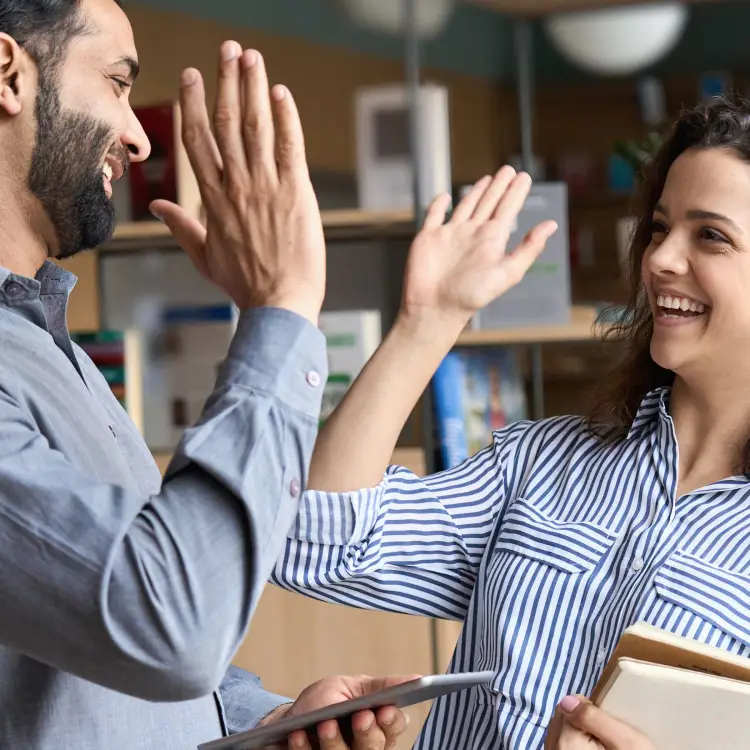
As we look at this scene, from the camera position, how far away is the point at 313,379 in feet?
3.15

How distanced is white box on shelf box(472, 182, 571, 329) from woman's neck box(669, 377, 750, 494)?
1433mm

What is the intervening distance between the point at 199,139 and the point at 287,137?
0.08m

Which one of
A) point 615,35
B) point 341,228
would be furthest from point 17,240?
point 615,35

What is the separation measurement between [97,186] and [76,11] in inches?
6.3

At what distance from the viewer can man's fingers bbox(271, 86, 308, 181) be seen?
37.2 inches

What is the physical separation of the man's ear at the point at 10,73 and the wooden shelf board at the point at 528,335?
1957mm

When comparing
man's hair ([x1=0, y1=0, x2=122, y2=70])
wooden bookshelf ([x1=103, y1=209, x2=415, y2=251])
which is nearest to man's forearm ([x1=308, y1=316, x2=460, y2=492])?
man's hair ([x1=0, y1=0, x2=122, y2=70])

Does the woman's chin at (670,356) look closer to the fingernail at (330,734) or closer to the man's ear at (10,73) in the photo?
the fingernail at (330,734)

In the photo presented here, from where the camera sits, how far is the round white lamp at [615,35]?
13.1 feet

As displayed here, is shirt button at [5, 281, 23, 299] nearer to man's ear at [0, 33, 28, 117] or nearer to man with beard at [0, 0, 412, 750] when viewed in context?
man with beard at [0, 0, 412, 750]

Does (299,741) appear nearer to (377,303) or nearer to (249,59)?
(249,59)

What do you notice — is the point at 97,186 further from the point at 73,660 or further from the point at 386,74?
the point at 386,74

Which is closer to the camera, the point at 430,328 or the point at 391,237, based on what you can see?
the point at 430,328

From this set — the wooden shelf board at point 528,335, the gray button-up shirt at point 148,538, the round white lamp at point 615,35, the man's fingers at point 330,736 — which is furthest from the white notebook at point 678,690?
the round white lamp at point 615,35
